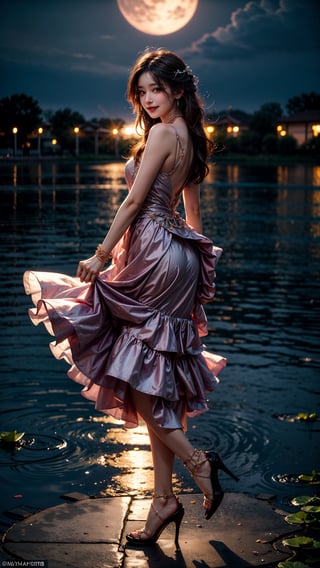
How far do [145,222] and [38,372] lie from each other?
10.2 ft

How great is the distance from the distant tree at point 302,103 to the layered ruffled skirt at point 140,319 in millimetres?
148413

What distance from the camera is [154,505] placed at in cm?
392

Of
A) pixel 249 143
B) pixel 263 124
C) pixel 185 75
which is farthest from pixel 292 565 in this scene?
pixel 263 124

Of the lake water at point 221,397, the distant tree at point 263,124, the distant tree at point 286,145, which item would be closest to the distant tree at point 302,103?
the distant tree at point 263,124

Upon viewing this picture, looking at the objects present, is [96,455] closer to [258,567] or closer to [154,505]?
[154,505]

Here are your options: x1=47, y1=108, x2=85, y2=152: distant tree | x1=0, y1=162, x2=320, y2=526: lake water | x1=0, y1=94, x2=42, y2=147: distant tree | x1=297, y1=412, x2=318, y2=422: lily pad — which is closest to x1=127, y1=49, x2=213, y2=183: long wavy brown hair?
x1=0, y1=162, x2=320, y2=526: lake water

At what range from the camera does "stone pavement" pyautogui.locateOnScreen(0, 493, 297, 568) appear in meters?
3.63

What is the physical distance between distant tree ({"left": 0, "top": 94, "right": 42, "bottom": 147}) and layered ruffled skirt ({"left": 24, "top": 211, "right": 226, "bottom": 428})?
325ft

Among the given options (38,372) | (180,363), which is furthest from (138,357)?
(38,372)

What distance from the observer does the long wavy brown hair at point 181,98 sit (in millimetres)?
4027

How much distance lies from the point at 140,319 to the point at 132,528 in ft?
2.82

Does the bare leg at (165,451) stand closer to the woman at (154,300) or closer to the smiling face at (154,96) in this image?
the woman at (154,300)

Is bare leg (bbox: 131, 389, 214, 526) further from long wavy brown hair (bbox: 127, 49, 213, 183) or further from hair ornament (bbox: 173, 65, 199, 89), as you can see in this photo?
hair ornament (bbox: 173, 65, 199, 89)

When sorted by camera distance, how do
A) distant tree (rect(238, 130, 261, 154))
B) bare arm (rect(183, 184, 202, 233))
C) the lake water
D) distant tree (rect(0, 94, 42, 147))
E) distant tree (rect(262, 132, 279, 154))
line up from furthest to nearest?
distant tree (rect(238, 130, 261, 154)) → distant tree (rect(0, 94, 42, 147)) → distant tree (rect(262, 132, 279, 154)) → the lake water → bare arm (rect(183, 184, 202, 233))
